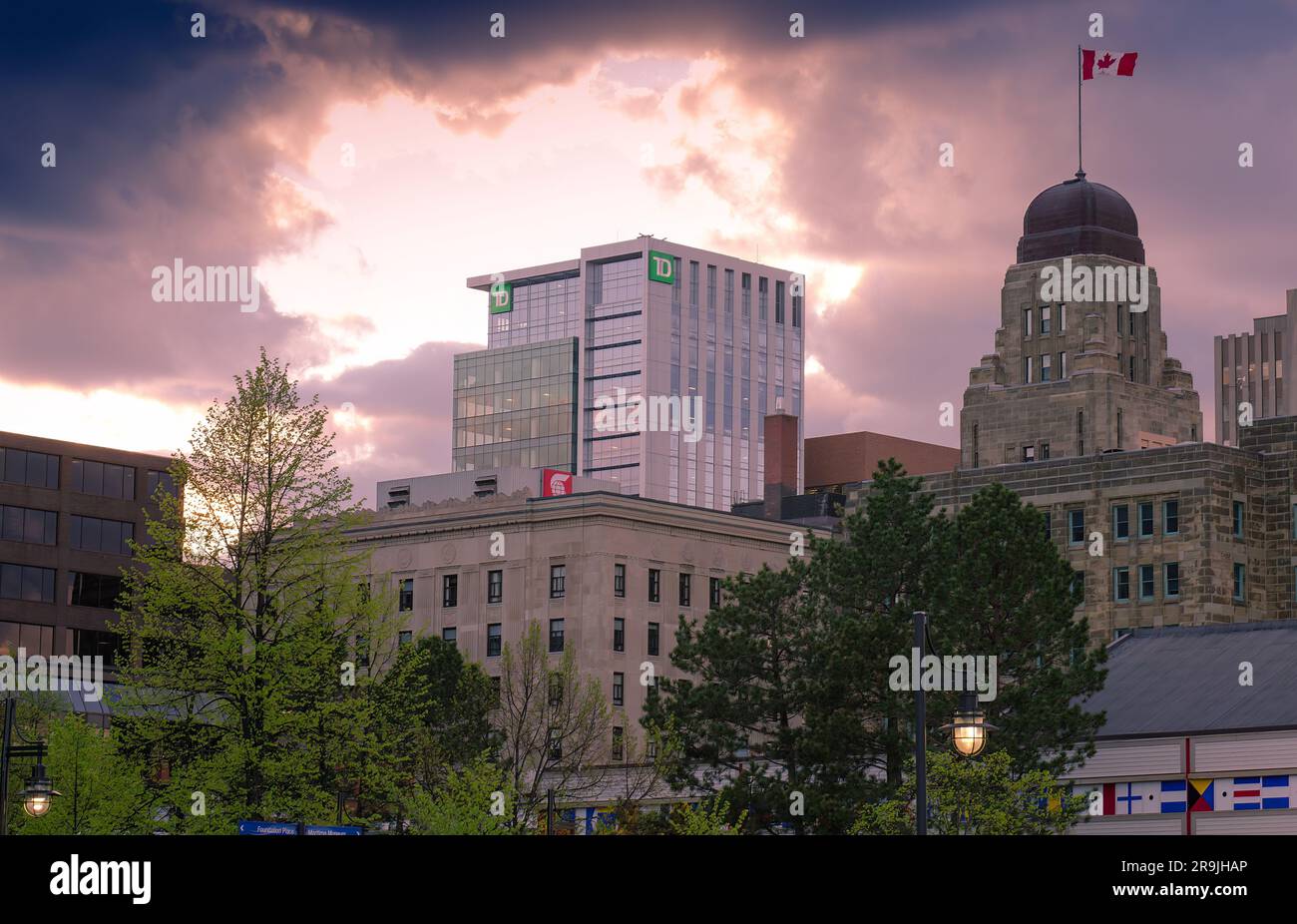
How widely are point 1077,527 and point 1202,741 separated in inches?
1932

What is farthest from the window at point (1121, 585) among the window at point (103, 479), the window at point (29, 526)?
the window at point (29, 526)

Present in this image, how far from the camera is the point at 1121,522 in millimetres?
108500

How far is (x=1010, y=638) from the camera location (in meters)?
58.4

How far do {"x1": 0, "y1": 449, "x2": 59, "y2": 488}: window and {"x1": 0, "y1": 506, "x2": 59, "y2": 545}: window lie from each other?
6.45ft

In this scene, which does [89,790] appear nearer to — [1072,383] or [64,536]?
[64,536]

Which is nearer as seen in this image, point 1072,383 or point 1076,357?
point 1072,383

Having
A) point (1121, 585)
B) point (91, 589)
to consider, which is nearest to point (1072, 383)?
point (1121, 585)

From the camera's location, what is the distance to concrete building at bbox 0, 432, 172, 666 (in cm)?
13762

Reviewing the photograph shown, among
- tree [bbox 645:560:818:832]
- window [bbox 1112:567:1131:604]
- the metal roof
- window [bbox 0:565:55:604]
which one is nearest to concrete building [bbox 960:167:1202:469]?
window [bbox 1112:567:1131:604]
